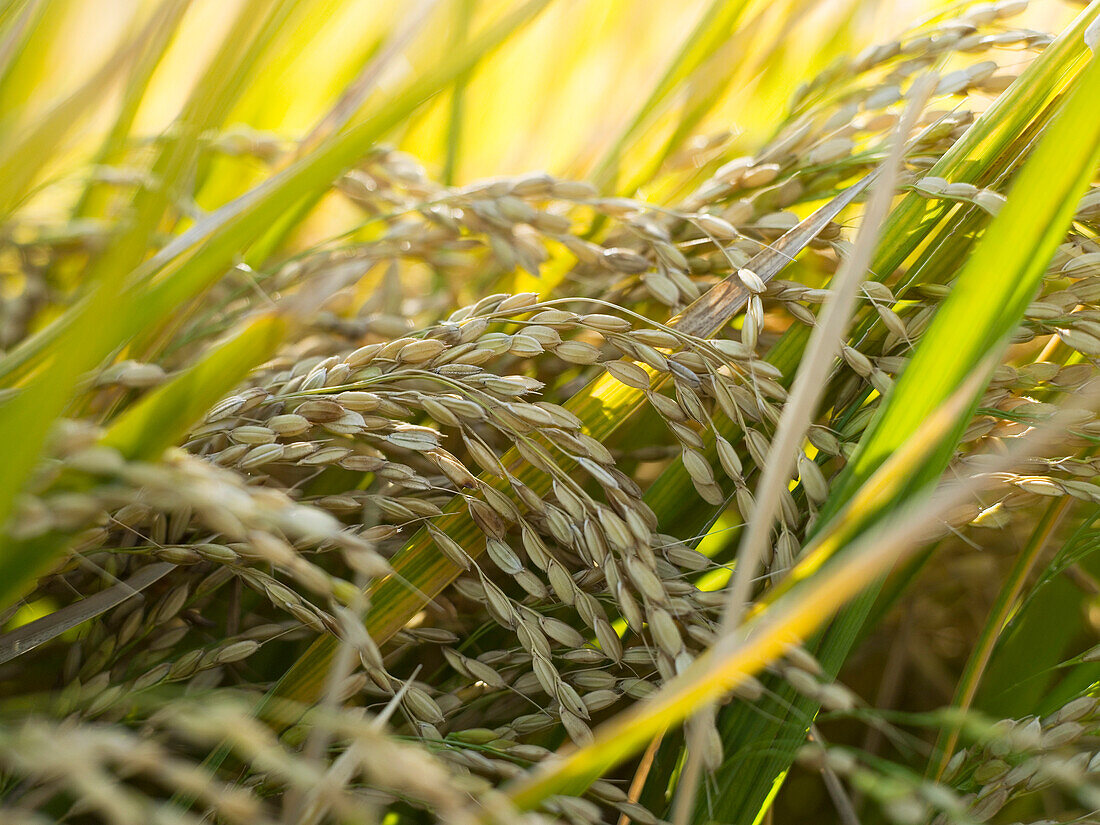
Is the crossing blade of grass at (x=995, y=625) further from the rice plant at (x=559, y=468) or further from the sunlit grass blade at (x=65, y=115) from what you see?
the sunlit grass blade at (x=65, y=115)

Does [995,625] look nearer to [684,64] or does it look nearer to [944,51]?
[944,51]

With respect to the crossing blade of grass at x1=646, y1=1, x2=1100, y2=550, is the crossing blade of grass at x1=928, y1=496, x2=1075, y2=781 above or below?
below

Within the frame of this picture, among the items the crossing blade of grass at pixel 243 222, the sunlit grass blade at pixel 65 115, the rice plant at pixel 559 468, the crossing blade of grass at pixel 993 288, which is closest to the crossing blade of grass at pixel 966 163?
the rice plant at pixel 559 468

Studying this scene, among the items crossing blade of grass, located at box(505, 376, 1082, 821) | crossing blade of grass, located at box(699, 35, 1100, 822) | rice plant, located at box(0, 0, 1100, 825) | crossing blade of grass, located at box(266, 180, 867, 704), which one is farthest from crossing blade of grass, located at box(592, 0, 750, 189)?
crossing blade of grass, located at box(505, 376, 1082, 821)

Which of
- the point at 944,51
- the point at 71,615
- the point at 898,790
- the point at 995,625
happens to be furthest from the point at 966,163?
the point at 71,615

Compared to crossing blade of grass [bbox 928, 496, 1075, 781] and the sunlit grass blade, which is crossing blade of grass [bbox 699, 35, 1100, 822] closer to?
crossing blade of grass [bbox 928, 496, 1075, 781]

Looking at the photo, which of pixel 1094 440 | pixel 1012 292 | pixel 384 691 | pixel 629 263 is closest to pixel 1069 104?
pixel 1012 292
